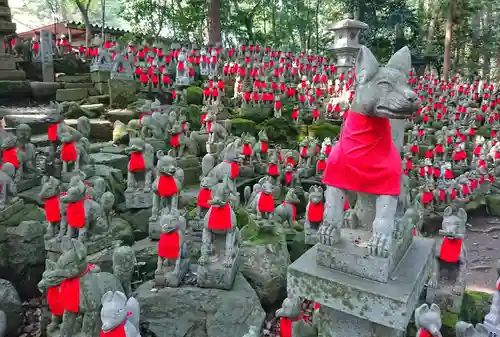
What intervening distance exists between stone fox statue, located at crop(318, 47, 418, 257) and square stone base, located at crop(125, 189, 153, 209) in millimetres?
4691

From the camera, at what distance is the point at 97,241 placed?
5.54 meters

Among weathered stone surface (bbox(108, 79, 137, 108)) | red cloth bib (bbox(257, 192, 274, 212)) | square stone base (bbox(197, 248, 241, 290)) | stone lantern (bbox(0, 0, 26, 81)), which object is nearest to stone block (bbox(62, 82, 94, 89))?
stone lantern (bbox(0, 0, 26, 81))

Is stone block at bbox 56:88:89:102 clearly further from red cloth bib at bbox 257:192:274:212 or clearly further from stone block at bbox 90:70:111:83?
red cloth bib at bbox 257:192:274:212

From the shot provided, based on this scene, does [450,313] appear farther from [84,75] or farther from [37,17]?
[37,17]

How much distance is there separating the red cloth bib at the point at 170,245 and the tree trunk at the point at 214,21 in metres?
16.2

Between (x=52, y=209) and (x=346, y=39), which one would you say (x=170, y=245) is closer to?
(x=52, y=209)

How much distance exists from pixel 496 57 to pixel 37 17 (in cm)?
4420

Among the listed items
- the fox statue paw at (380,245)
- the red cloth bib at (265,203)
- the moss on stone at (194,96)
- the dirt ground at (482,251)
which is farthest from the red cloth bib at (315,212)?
the moss on stone at (194,96)

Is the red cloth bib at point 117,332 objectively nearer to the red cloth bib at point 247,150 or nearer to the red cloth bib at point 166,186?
the red cloth bib at point 166,186

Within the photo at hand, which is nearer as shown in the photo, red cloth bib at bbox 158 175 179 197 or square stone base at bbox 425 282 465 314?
square stone base at bbox 425 282 465 314

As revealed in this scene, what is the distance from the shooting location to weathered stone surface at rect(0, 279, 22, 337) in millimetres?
5199

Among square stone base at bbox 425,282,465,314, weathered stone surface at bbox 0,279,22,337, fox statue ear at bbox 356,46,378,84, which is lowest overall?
weathered stone surface at bbox 0,279,22,337

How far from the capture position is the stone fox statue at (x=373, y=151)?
2627 millimetres

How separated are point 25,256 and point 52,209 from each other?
4.46ft
